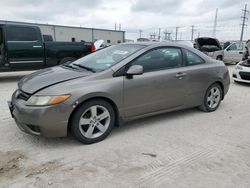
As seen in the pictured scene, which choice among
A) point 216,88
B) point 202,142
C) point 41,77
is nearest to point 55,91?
point 41,77

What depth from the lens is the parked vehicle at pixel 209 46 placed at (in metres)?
13.6

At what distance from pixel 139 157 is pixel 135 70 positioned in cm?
126

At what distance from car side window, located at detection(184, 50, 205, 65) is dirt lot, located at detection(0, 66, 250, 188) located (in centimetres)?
112

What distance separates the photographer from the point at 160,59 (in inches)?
160

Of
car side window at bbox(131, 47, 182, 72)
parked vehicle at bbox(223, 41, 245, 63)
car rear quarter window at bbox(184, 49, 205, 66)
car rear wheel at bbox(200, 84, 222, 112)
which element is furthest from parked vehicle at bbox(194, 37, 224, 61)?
car side window at bbox(131, 47, 182, 72)

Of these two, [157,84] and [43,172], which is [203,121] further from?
[43,172]

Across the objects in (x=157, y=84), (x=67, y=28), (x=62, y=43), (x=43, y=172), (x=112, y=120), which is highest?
(x=67, y=28)

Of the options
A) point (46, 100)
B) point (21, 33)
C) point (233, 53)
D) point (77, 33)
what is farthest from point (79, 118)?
point (77, 33)

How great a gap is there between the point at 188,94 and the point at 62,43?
221 inches

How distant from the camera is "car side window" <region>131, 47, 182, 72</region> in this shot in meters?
3.84

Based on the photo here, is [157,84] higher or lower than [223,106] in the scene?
higher

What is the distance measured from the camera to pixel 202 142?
3.50m

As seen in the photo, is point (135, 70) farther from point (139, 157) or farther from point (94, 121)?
point (139, 157)

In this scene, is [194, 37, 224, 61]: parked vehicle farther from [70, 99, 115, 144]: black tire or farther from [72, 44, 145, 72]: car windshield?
[70, 99, 115, 144]: black tire
